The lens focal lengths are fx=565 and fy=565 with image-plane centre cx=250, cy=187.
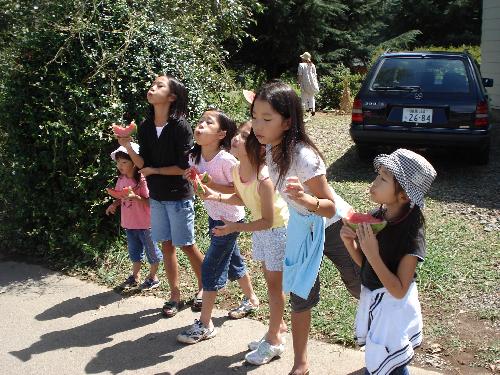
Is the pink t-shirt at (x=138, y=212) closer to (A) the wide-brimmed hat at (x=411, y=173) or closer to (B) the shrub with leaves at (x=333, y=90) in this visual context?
(A) the wide-brimmed hat at (x=411, y=173)

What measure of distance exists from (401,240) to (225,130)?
1.76 m

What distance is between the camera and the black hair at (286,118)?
3.12 metres

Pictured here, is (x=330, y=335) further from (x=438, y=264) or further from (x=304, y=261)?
(x=438, y=264)

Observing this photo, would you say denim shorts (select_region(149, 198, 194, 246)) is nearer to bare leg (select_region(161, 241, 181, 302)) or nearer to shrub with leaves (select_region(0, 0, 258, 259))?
bare leg (select_region(161, 241, 181, 302))

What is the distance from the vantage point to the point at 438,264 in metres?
→ 4.83

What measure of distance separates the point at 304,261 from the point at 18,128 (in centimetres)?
341

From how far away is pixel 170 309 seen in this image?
432 cm

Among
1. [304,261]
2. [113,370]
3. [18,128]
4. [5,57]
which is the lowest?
[113,370]

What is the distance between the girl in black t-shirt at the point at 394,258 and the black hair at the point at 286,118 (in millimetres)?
618

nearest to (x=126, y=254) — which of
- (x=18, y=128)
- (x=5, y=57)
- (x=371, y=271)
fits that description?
(x=18, y=128)

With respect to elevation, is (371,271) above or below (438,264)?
above

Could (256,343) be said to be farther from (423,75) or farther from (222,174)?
(423,75)

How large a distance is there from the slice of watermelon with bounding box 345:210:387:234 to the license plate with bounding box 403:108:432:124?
5089 millimetres

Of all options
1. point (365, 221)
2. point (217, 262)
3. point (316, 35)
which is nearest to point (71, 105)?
point (217, 262)
